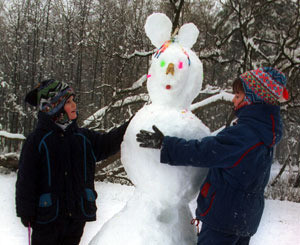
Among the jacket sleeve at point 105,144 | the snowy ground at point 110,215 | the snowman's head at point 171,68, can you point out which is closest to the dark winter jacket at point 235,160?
the snowman's head at point 171,68

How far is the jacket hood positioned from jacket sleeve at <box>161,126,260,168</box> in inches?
1.8

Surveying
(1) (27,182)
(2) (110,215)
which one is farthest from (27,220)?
(2) (110,215)

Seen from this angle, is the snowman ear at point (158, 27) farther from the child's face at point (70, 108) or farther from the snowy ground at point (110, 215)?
the snowy ground at point (110, 215)

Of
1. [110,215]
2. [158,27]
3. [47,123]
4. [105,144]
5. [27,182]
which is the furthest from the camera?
[110,215]

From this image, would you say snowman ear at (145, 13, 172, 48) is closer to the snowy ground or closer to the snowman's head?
the snowman's head

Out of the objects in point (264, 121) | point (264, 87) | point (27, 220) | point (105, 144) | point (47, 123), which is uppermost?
point (264, 87)

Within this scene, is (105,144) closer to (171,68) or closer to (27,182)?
(27,182)

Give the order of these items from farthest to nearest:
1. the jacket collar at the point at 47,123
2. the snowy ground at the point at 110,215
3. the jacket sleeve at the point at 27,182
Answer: the snowy ground at the point at 110,215 < the jacket collar at the point at 47,123 < the jacket sleeve at the point at 27,182

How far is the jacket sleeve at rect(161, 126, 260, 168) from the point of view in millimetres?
1460

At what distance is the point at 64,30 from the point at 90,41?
4.78 m

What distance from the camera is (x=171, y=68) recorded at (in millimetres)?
1781

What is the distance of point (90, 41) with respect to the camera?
39.8ft

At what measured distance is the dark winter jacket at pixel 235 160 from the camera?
1.47 metres

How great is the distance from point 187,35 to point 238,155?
3.14 ft
